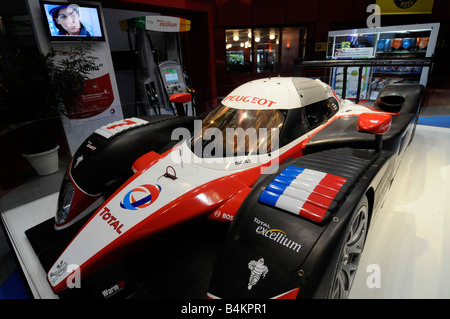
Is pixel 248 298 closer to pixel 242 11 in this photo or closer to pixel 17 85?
pixel 17 85

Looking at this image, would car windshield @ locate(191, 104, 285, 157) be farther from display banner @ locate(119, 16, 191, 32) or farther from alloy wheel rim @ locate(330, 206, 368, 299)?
display banner @ locate(119, 16, 191, 32)

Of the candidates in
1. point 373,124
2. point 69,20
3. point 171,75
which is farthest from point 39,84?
point 373,124

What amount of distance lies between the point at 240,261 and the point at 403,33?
7.08m

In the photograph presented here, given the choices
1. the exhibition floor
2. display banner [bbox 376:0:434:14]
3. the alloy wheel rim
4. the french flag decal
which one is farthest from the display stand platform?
display banner [bbox 376:0:434:14]

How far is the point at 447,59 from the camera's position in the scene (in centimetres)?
760

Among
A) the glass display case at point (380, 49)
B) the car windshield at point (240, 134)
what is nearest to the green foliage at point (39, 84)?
the car windshield at point (240, 134)

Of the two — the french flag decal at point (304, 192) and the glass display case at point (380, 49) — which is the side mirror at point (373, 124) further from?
the glass display case at point (380, 49)

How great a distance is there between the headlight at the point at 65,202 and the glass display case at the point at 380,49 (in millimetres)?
5357

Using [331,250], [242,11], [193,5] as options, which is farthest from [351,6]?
[331,250]

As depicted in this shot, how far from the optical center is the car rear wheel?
1.28 metres

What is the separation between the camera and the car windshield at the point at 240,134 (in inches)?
71.3

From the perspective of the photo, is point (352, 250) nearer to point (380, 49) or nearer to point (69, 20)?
point (69, 20)

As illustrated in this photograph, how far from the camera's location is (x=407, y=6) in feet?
22.1

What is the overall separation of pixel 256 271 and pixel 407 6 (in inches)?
336
